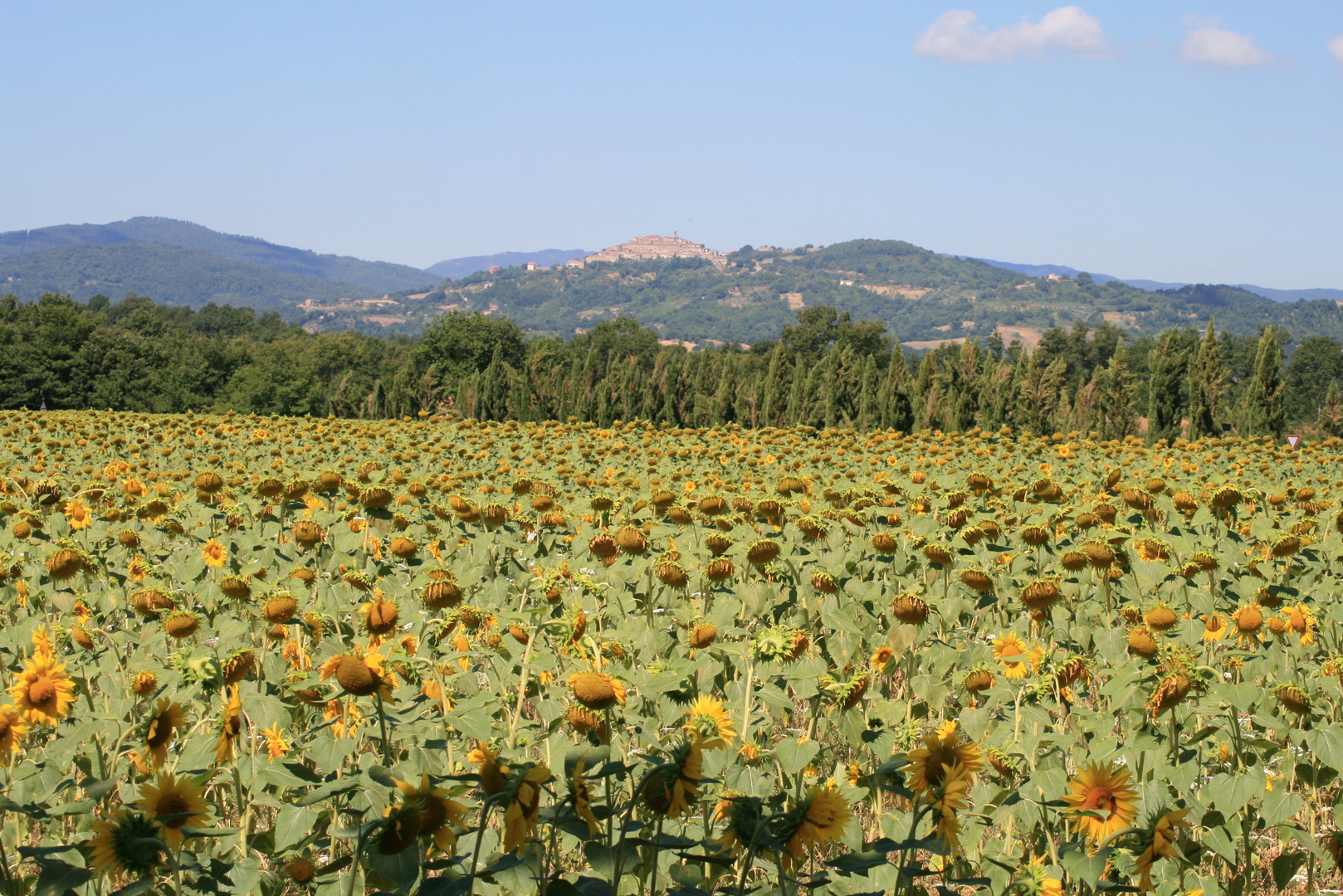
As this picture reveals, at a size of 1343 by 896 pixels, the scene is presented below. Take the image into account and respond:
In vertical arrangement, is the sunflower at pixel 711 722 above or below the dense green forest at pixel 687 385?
above

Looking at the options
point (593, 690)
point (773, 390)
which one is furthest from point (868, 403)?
point (593, 690)

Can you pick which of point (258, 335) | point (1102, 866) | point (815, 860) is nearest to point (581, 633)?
point (815, 860)

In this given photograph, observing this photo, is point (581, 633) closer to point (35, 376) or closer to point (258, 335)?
point (35, 376)

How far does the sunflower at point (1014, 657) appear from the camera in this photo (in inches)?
121

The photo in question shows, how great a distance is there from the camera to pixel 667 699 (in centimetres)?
298

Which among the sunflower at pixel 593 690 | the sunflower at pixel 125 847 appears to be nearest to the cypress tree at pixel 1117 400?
the sunflower at pixel 593 690

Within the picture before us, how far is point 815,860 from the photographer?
3.06 metres

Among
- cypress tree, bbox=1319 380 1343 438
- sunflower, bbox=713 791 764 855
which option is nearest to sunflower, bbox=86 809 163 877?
sunflower, bbox=713 791 764 855

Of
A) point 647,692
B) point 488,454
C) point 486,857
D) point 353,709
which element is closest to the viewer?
point 486,857

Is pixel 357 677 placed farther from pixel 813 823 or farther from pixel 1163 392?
pixel 1163 392

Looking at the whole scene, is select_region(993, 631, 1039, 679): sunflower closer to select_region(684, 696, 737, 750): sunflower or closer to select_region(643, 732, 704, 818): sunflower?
select_region(684, 696, 737, 750): sunflower

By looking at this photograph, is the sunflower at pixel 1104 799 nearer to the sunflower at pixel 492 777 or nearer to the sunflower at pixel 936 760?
the sunflower at pixel 936 760

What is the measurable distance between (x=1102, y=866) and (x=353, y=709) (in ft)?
7.04

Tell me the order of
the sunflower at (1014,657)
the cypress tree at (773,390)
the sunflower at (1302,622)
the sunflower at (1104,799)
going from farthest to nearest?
the cypress tree at (773,390), the sunflower at (1302,622), the sunflower at (1014,657), the sunflower at (1104,799)
